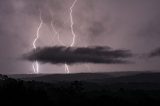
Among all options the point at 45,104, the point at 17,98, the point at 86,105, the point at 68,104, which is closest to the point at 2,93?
the point at 17,98

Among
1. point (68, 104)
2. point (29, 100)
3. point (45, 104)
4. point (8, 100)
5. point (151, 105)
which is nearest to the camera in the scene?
point (8, 100)

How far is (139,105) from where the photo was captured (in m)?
144

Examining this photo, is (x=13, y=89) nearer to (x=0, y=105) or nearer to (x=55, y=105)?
(x=55, y=105)

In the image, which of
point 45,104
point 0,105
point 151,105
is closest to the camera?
point 0,105

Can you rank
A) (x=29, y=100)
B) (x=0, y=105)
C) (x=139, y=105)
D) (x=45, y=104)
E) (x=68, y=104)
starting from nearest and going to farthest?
(x=0, y=105)
(x=29, y=100)
(x=45, y=104)
(x=68, y=104)
(x=139, y=105)

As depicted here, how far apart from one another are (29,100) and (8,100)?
680cm

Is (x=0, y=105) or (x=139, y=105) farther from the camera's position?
(x=139, y=105)

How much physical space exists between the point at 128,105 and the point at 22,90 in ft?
159

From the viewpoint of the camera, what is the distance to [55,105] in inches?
4045

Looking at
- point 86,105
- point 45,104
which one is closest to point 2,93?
point 45,104

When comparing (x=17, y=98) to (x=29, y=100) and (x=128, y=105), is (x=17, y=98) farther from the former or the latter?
(x=128, y=105)

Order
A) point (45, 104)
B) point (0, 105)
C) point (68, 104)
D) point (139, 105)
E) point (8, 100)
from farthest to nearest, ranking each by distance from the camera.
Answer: point (139, 105) → point (68, 104) → point (45, 104) → point (8, 100) → point (0, 105)

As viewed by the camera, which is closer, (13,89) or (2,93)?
(2,93)

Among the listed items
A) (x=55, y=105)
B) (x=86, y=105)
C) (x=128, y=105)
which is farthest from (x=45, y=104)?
(x=128, y=105)
